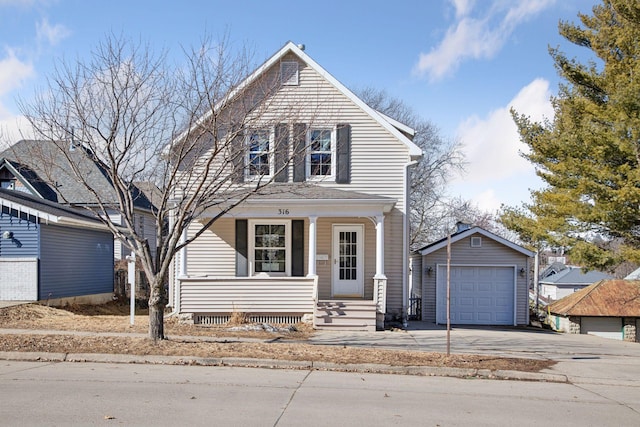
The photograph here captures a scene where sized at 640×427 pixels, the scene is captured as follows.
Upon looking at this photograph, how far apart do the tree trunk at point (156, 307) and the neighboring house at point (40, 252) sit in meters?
9.44

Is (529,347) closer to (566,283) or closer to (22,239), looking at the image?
(22,239)

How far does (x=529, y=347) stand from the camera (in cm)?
1398

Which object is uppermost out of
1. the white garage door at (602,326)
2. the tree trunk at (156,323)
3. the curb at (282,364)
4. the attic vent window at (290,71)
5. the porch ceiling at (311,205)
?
the attic vent window at (290,71)

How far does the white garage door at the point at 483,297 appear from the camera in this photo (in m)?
20.0

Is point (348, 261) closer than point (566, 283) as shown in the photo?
Yes

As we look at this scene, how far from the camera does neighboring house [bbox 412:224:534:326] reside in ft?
65.4

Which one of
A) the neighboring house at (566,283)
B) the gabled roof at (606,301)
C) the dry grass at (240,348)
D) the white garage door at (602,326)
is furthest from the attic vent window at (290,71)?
the neighboring house at (566,283)

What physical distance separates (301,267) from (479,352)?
6750 mm

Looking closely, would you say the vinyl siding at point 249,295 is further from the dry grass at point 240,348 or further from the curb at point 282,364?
the curb at point 282,364

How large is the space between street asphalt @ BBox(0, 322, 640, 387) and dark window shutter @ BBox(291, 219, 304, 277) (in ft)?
9.66

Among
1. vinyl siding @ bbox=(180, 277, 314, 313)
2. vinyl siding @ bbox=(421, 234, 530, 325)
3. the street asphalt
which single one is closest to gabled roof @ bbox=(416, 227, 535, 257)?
vinyl siding @ bbox=(421, 234, 530, 325)

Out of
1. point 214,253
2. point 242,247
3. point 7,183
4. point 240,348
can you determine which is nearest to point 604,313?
Answer: point 242,247

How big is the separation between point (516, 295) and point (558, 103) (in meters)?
7.20

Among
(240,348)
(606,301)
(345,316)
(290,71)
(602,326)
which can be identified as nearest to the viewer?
(240,348)
